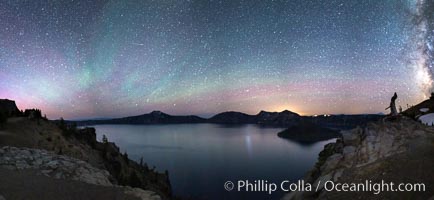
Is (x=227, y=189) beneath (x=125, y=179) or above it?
beneath

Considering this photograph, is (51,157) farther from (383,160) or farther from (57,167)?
(383,160)

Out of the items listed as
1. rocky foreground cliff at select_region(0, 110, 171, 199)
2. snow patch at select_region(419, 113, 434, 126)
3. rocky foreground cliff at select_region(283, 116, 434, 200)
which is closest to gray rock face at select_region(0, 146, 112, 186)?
rocky foreground cliff at select_region(0, 110, 171, 199)

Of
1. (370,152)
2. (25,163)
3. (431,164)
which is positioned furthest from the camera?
(370,152)

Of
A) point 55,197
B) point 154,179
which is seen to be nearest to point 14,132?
point 55,197

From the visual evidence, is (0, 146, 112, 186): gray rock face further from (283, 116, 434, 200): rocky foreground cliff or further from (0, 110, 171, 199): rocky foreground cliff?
(283, 116, 434, 200): rocky foreground cliff

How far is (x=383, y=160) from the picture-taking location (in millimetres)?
16359

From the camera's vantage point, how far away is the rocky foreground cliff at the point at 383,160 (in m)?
14.1

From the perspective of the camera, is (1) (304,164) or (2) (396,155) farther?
(1) (304,164)

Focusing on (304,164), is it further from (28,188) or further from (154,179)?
(28,188)

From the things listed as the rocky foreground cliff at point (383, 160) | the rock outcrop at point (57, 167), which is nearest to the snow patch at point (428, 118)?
the rocky foreground cliff at point (383, 160)

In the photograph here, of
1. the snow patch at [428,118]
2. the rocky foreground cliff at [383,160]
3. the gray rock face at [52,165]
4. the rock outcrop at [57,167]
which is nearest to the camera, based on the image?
the rocky foreground cliff at [383,160]

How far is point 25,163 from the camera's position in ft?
55.3

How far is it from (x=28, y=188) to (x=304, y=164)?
11806cm

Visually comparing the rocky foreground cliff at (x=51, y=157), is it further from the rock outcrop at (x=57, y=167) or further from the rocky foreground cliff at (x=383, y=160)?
the rocky foreground cliff at (x=383, y=160)
